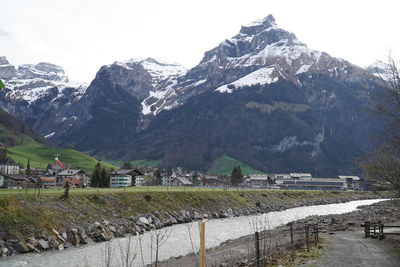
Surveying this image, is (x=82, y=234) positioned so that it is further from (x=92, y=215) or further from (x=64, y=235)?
(x=92, y=215)

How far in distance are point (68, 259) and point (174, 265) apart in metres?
10.4

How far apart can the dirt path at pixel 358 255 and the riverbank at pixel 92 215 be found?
5463mm

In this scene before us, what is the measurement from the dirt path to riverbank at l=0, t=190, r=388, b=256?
546 cm

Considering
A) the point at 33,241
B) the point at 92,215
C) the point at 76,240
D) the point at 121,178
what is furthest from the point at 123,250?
the point at 121,178

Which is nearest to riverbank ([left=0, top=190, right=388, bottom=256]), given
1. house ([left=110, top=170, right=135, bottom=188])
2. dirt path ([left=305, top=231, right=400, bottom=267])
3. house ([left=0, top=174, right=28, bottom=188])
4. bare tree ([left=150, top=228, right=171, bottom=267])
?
dirt path ([left=305, top=231, right=400, bottom=267])

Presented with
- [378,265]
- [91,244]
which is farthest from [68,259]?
[378,265]

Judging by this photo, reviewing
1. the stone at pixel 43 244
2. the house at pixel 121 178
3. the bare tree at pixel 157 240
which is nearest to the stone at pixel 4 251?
the stone at pixel 43 244

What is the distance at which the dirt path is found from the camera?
2325 centimetres

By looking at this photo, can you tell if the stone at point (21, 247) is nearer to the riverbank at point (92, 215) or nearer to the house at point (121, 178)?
the riverbank at point (92, 215)

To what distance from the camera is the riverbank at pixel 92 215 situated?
38.8 metres

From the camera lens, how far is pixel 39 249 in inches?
1483

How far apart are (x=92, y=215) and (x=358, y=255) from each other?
35534mm

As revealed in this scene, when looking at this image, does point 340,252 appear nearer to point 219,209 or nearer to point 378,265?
point 378,265

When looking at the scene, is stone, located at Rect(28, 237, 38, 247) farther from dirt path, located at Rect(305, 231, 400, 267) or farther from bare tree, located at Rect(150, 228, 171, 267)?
dirt path, located at Rect(305, 231, 400, 267)
